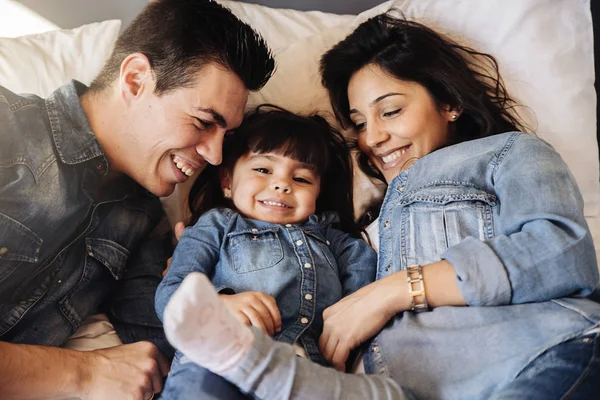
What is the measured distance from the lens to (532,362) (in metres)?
0.94

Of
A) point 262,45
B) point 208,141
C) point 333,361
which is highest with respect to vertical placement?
point 262,45

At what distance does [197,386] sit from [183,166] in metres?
0.55

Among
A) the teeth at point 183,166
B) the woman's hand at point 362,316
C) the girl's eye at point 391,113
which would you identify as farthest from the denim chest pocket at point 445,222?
the teeth at point 183,166

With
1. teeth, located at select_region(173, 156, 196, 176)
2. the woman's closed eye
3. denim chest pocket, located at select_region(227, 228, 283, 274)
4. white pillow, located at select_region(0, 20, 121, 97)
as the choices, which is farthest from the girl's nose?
white pillow, located at select_region(0, 20, 121, 97)

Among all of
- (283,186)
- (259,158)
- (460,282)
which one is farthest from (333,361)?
(259,158)

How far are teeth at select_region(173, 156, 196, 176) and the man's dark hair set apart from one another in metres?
0.16

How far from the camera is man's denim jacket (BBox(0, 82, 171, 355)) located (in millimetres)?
1121

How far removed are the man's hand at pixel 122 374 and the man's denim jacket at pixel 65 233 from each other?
6.1 inches

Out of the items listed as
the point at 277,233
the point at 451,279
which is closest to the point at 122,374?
the point at 277,233

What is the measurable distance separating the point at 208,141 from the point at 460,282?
650 millimetres

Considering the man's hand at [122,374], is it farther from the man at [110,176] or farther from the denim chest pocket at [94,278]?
the denim chest pocket at [94,278]

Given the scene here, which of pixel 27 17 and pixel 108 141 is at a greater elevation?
pixel 27 17

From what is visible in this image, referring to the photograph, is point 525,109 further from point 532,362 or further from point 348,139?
point 532,362

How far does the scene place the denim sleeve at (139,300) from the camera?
134 centimetres
